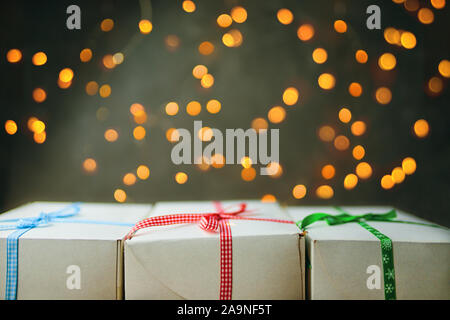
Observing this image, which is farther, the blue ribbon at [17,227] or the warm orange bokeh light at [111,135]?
the warm orange bokeh light at [111,135]

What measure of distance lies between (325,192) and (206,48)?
0.66 m

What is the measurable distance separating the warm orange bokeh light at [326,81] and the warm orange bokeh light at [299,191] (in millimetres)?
359

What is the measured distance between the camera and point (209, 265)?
2.86ft

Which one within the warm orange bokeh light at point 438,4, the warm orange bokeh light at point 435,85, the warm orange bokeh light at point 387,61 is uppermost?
the warm orange bokeh light at point 438,4

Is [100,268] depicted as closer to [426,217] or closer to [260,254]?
[260,254]

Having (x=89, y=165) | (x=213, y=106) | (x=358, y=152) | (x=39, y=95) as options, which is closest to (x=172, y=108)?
(x=213, y=106)

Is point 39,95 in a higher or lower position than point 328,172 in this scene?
higher

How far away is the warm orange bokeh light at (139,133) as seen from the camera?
132 cm

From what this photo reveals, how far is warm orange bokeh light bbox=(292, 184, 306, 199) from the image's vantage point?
1.34 metres

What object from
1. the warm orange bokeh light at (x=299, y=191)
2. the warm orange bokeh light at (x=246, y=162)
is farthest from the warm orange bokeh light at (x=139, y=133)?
the warm orange bokeh light at (x=299, y=191)

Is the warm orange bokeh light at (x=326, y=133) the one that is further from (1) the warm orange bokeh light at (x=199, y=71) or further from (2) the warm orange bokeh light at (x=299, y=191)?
(1) the warm orange bokeh light at (x=199, y=71)

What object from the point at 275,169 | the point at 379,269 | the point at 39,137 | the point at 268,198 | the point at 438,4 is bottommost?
the point at 379,269

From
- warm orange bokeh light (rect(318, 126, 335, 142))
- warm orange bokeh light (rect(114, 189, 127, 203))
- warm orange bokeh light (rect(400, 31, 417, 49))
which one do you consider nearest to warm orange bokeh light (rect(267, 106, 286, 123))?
warm orange bokeh light (rect(318, 126, 335, 142))

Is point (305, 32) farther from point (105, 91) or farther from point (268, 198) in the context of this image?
point (105, 91)
